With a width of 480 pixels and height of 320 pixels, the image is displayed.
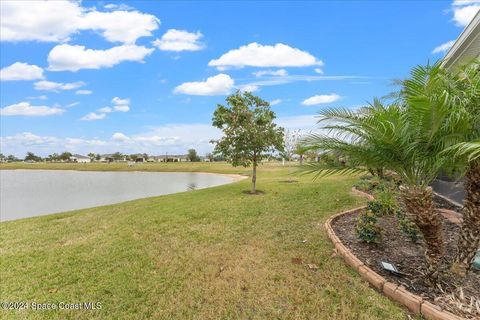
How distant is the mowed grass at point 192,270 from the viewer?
2.89 metres

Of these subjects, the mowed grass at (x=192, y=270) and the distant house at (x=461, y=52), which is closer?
the mowed grass at (x=192, y=270)

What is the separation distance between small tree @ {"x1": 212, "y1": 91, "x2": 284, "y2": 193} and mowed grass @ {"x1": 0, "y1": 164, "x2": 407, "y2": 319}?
464 cm

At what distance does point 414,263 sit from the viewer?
360 cm

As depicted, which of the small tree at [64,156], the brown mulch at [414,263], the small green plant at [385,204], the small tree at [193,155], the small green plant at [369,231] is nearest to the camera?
the brown mulch at [414,263]

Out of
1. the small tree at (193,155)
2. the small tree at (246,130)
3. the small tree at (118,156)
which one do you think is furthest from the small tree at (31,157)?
the small tree at (246,130)

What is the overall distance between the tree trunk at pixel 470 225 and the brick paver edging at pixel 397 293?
0.75m

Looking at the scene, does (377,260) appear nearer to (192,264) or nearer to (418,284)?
(418,284)

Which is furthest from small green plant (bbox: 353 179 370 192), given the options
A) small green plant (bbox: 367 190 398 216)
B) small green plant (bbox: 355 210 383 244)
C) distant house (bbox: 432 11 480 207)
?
small green plant (bbox: 355 210 383 244)

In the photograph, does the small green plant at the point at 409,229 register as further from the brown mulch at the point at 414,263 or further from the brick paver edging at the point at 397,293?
the brick paver edging at the point at 397,293

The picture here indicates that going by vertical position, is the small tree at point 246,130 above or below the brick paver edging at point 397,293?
above

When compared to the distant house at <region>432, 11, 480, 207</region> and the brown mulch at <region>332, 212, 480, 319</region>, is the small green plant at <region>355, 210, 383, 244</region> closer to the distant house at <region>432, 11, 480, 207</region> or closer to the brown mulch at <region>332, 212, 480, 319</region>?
the brown mulch at <region>332, 212, 480, 319</region>

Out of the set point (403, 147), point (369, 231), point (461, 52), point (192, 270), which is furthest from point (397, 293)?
point (461, 52)

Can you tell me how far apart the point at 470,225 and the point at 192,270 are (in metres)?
3.34

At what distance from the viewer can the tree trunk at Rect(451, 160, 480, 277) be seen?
283cm
